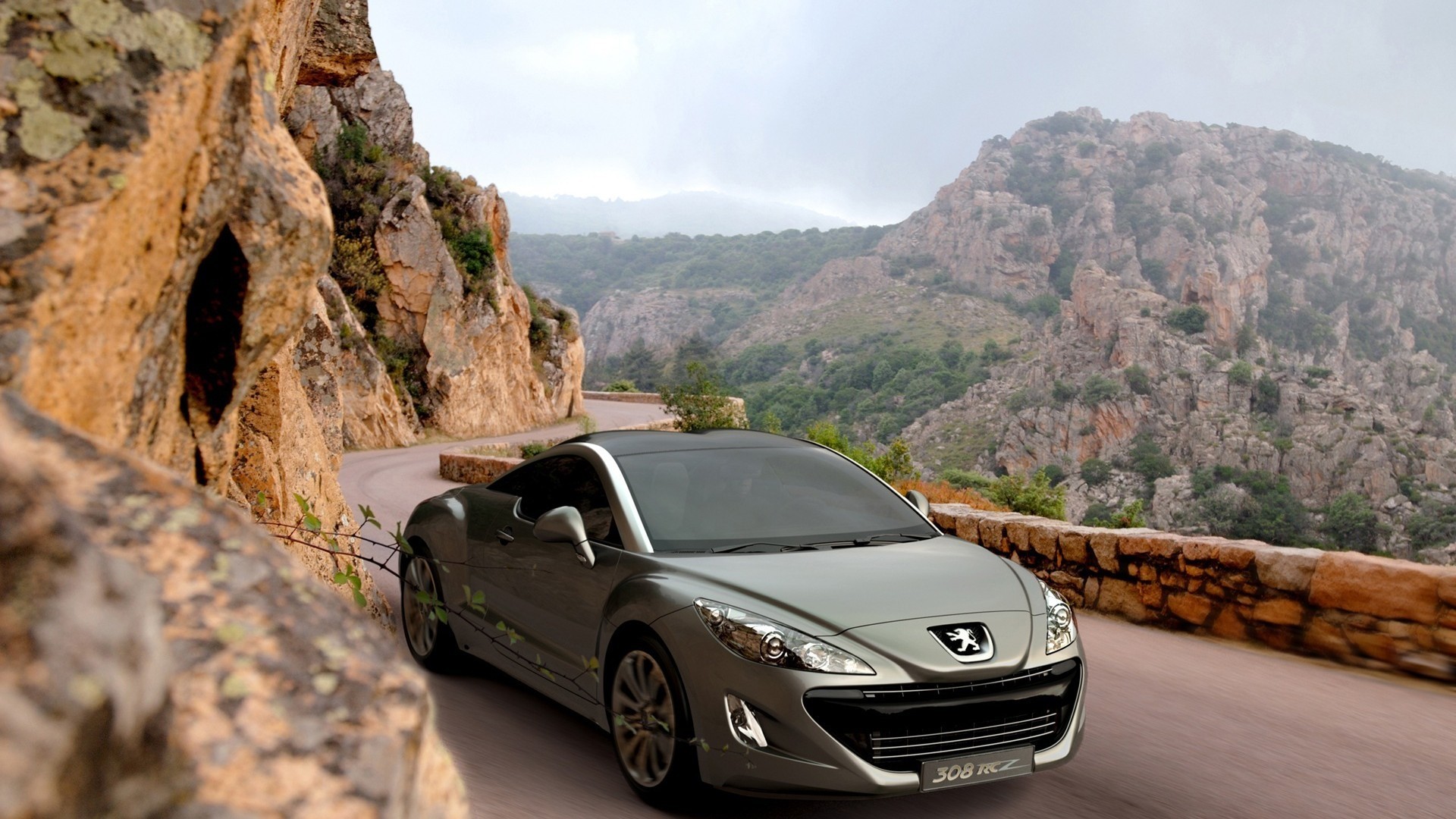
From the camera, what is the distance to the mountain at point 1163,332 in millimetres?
60625

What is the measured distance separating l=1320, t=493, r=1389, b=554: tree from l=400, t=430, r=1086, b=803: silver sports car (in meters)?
54.8

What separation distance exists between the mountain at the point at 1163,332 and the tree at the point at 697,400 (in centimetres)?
2361

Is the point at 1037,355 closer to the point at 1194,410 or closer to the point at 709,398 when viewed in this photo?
the point at 1194,410

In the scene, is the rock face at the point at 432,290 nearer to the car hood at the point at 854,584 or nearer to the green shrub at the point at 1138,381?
the car hood at the point at 854,584

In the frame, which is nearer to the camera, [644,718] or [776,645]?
[776,645]

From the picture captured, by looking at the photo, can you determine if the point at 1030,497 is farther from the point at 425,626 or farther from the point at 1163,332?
the point at 1163,332

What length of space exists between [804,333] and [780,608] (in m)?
125

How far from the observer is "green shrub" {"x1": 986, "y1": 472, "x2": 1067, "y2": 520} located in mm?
17438

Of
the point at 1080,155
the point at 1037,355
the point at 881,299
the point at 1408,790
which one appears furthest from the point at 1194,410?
the point at 1080,155

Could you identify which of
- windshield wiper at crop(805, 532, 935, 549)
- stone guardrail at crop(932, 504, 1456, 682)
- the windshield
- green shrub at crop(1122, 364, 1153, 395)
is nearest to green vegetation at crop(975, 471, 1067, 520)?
stone guardrail at crop(932, 504, 1456, 682)

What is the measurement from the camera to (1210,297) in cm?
9994

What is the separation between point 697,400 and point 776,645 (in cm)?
2568

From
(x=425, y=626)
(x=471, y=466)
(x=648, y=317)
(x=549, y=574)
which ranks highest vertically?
(x=549, y=574)

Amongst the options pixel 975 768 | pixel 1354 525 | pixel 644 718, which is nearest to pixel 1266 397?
pixel 1354 525
